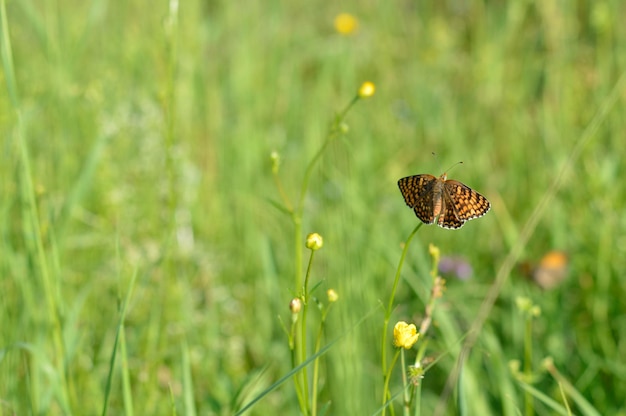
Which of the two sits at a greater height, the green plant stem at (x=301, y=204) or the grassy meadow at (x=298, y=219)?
the green plant stem at (x=301, y=204)

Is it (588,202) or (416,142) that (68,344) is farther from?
(416,142)

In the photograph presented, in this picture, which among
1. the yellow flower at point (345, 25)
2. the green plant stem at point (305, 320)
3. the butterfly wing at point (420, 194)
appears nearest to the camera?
the green plant stem at point (305, 320)

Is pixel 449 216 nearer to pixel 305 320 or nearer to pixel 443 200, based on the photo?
pixel 443 200

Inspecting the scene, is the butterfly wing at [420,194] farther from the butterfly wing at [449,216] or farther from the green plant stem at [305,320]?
the green plant stem at [305,320]

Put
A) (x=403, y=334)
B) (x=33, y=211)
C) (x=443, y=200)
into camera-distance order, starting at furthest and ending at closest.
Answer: (x=33, y=211)
(x=443, y=200)
(x=403, y=334)

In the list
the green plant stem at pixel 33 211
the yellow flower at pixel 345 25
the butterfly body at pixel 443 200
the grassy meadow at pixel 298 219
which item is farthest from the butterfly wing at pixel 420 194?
the yellow flower at pixel 345 25

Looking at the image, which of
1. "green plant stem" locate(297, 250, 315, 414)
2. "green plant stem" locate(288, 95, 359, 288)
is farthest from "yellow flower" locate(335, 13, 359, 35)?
"green plant stem" locate(297, 250, 315, 414)

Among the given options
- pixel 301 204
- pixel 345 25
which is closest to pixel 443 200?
pixel 301 204
